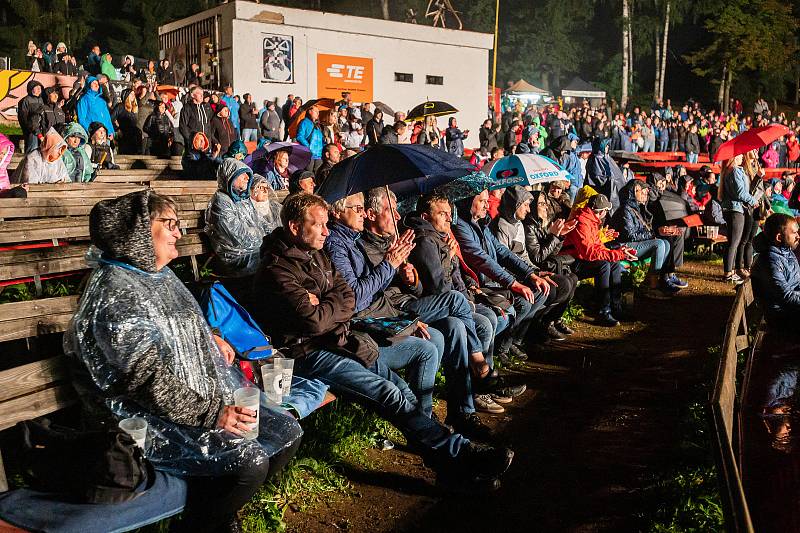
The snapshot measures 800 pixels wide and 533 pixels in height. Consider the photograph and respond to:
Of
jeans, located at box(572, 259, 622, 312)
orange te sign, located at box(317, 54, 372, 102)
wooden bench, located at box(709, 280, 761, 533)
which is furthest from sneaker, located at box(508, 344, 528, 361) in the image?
orange te sign, located at box(317, 54, 372, 102)

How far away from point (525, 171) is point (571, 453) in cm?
396

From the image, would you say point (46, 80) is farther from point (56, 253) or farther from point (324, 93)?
point (56, 253)

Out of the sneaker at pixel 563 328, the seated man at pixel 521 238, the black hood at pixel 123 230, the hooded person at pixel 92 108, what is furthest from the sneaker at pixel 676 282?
the hooded person at pixel 92 108

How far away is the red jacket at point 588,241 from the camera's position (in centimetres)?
846

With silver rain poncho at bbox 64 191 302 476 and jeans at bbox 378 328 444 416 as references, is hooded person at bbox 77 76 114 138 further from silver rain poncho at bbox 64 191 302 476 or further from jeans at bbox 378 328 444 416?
silver rain poncho at bbox 64 191 302 476

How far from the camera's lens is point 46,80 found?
19906 mm

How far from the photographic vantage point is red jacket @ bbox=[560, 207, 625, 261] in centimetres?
846

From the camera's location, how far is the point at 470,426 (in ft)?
17.0

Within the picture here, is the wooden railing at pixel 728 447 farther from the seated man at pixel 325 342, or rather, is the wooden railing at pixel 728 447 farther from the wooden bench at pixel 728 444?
the seated man at pixel 325 342

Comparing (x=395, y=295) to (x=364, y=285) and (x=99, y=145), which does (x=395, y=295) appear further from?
(x=99, y=145)

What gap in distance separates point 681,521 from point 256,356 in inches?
91.7

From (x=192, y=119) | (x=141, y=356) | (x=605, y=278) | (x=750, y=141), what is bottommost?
(x=605, y=278)

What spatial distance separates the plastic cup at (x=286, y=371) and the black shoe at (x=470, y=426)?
150cm

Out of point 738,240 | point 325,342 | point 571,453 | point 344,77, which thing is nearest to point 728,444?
point 571,453
